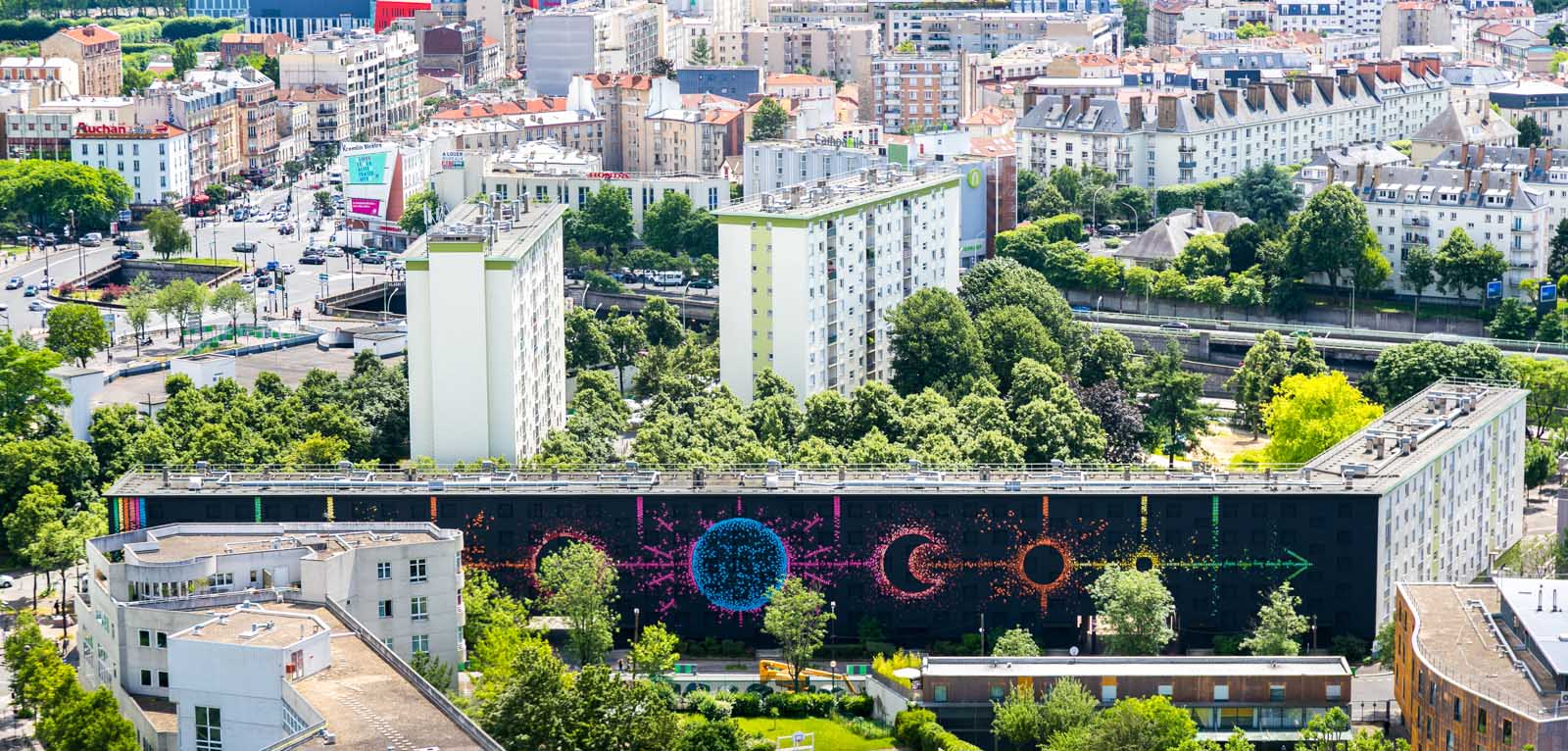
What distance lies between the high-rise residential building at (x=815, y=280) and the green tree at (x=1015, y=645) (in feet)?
75.7

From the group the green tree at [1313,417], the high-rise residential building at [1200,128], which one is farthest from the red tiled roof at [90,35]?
the green tree at [1313,417]

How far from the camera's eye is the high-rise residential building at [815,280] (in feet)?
276

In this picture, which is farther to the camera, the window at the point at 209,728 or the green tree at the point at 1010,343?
the green tree at the point at 1010,343

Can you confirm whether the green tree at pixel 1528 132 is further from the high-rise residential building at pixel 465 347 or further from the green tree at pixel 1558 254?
the high-rise residential building at pixel 465 347

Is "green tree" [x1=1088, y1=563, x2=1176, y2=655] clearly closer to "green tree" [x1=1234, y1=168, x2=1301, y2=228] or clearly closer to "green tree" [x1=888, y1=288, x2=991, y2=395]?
"green tree" [x1=888, y1=288, x2=991, y2=395]

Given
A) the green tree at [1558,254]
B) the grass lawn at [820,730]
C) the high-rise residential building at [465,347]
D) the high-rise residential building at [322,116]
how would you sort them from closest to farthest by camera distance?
the grass lawn at [820,730] → the high-rise residential building at [465,347] → the green tree at [1558,254] → the high-rise residential building at [322,116]

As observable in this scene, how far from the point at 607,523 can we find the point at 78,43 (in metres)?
Answer: 111

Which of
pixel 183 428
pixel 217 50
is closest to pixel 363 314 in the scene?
pixel 183 428

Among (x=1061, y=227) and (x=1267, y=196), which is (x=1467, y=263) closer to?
(x=1267, y=196)

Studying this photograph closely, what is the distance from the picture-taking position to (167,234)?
4870 inches

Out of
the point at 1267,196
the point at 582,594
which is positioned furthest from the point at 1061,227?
the point at 582,594

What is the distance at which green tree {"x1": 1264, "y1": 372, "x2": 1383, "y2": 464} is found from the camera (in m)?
77.9

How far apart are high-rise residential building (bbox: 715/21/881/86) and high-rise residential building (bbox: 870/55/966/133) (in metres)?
16.2

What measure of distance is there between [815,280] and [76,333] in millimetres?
31886
